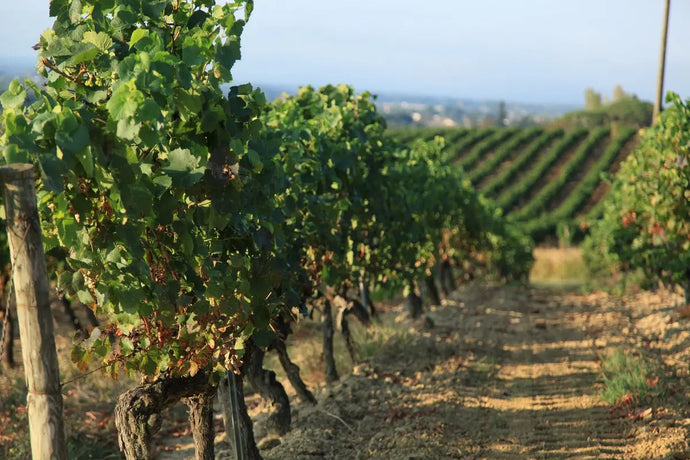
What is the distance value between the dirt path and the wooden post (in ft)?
10.0

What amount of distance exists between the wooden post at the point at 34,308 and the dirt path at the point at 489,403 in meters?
3.06

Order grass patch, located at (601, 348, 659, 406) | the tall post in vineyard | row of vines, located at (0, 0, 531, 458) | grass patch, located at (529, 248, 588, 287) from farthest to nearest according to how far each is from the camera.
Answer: grass patch, located at (529, 248, 588, 287), the tall post in vineyard, grass patch, located at (601, 348, 659, 406), row of vines, located at (0, 0, 531, 458)

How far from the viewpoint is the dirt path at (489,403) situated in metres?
6.20

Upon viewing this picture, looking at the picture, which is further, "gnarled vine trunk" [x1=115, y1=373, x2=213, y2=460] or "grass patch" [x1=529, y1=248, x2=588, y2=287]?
"grass patch" [x1=529, y1=248, x2=588, y2=287]

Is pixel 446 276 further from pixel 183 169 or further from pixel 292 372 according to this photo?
pixel 183 169

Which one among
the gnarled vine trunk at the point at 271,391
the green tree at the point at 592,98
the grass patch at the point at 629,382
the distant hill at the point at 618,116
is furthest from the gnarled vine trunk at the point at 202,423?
the green tree at the point at 592,98

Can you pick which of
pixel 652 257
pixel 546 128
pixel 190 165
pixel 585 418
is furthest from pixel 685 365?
pixel 546 128

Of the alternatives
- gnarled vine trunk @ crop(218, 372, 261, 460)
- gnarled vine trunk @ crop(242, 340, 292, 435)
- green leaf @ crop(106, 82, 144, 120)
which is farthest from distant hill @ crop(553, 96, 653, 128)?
green leaf @ crop(106, 82, 144, 120)

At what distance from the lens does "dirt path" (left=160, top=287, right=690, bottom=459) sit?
20.4 feet

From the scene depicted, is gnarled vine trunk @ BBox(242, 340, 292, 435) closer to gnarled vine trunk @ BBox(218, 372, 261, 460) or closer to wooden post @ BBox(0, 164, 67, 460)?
gnarled vine trunk @ BBox(218, 372, 261, 460)

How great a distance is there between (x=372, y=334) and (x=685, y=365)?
166 inches

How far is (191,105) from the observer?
3.76m

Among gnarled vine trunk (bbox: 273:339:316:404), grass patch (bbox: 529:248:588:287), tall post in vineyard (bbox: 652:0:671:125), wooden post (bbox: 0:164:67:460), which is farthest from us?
grass patch (bbox: 529:248:588:287)

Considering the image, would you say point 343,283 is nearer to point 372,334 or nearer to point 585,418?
point 372,334
